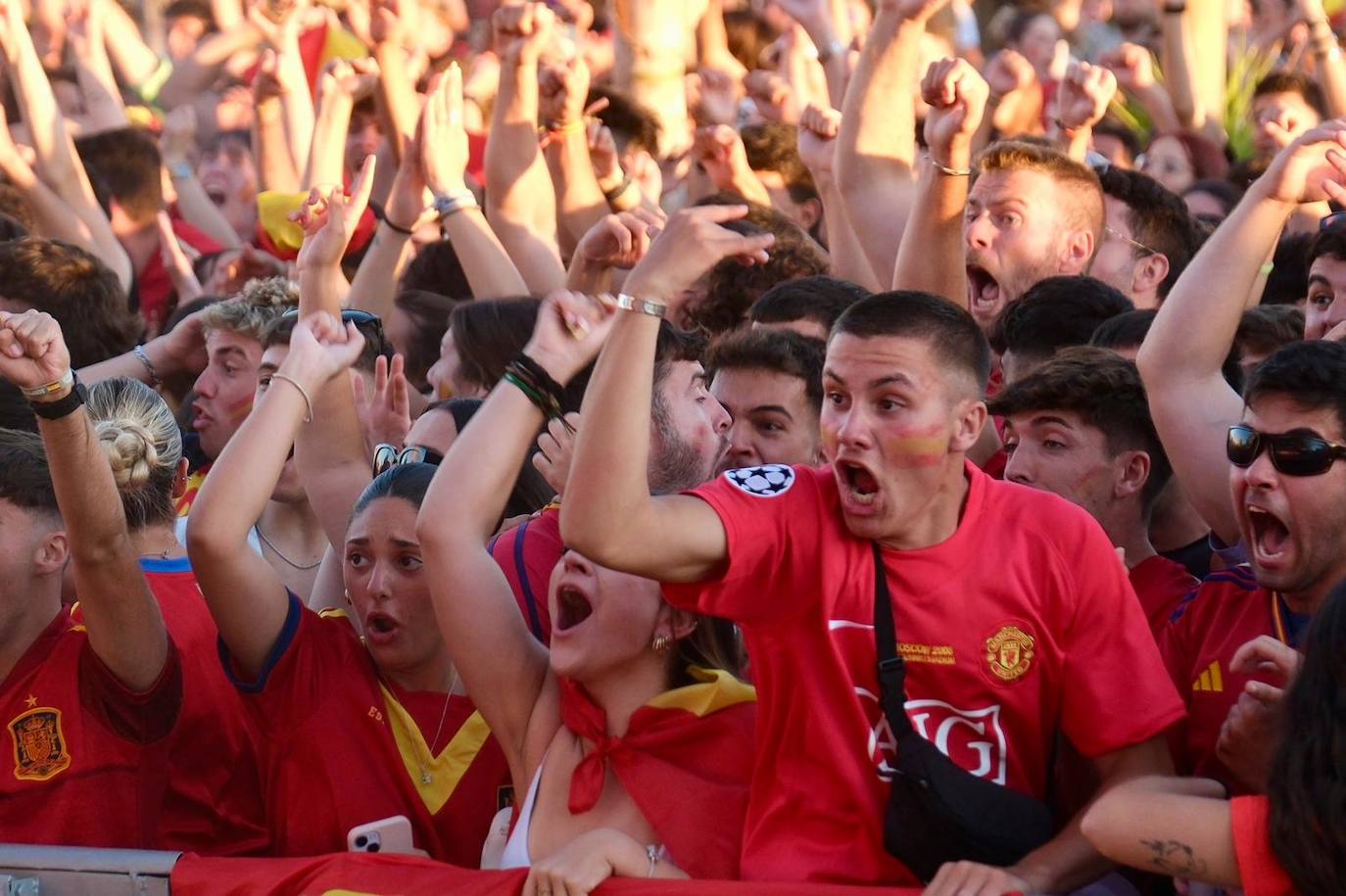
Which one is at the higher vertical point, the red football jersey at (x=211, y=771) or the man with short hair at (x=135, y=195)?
the red football jersey at (x=211, y=771)

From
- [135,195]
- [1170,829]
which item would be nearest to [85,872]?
[1170,829]

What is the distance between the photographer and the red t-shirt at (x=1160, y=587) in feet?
12.6

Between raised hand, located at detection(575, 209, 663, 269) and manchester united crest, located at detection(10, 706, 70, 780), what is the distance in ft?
5.03

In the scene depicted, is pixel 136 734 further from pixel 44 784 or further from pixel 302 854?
pixel 302 854

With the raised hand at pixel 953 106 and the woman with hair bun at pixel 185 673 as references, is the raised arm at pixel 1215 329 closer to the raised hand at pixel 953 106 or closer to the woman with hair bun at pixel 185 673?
the raised hand at pixel 953 106

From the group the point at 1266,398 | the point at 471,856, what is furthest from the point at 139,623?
the point at 1266,398

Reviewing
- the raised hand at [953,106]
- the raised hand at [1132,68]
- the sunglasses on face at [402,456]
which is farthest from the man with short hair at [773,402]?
the raised hand at [1132,68]

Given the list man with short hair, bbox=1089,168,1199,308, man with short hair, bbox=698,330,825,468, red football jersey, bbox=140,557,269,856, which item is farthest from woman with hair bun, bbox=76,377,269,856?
man with short hair, bbox=1089,168,1199,308

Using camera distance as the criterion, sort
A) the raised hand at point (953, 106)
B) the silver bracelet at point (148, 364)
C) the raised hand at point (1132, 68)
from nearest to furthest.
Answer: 1. the raised hand at point (953, 106)
2. the silver bracelet at point (148, 364)
3. the raised hand at point (1132, 68)

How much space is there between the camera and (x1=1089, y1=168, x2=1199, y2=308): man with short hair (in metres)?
5.73

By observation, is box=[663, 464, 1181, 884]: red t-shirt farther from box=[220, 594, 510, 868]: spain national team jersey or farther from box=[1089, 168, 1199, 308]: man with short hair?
box=[1089, 168, 1199, 308]: man with short hair

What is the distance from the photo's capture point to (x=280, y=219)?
7.23 m

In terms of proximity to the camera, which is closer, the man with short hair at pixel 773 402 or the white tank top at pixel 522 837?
the white tank top at pixel 522 837

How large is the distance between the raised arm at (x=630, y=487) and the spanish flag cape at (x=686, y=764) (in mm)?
501
